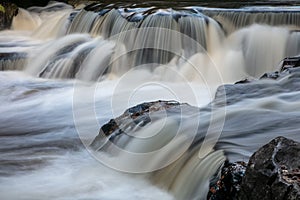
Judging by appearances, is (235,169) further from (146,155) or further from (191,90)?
(191,90)

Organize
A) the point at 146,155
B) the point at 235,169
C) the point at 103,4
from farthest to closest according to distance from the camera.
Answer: the point at 103,4 → the point at 146,155 → the point at 235,169

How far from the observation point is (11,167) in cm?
450

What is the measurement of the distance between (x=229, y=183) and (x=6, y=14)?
10.4 metres

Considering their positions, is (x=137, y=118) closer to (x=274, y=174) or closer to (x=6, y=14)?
(x=274, y=174)

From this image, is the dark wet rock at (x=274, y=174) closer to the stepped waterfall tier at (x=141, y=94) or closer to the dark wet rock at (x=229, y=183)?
the dark wet rock at (x=229, y=183)

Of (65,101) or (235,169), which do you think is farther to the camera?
(65,101)

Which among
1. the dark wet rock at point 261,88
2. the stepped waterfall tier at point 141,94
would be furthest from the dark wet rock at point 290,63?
the dark wet rock at point 261,88

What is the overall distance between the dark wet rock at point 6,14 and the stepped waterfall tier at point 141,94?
32mm

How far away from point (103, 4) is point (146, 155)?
740cm

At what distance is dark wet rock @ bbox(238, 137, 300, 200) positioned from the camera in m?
2.48

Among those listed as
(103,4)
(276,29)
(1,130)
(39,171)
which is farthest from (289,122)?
(103,4)

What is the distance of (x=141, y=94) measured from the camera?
7.15 meters

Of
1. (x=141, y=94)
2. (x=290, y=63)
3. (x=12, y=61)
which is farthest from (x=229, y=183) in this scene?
(x=12, y=61)

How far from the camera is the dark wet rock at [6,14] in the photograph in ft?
39.5
